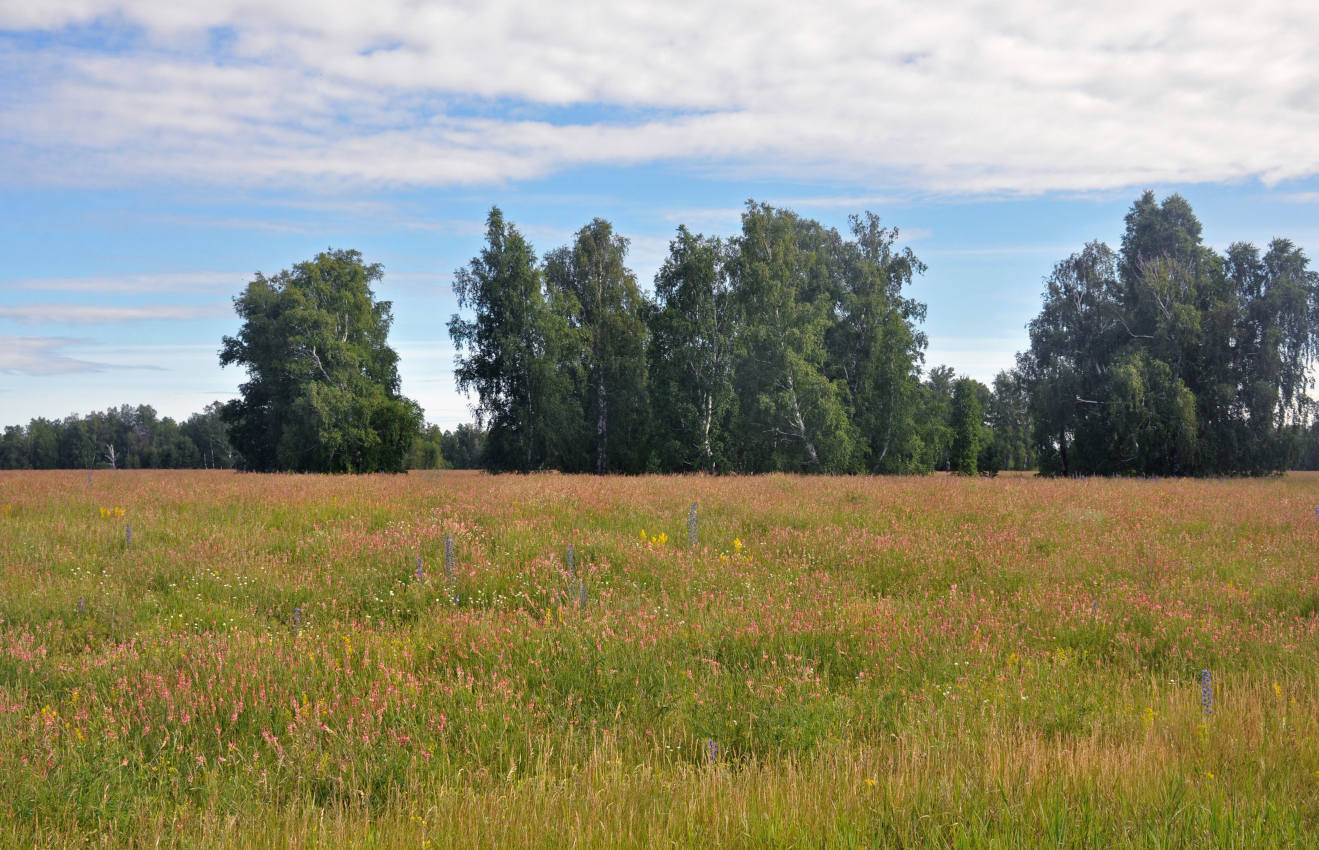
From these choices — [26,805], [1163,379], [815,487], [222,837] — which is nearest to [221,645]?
[26,805]

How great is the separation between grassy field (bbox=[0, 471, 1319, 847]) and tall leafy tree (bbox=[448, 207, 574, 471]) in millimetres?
24193

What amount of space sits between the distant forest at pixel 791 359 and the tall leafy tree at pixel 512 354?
0.35ft

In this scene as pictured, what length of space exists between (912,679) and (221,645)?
5.11 metres

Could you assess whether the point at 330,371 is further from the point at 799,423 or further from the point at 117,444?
the point at 117,444

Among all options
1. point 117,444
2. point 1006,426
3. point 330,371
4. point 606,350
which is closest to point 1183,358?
point 606,350

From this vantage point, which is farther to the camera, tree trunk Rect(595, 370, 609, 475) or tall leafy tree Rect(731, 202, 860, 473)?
tree trunk Rect(595, 370, 609, 475)

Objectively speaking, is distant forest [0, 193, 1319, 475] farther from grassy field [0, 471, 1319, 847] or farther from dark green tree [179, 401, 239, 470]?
dark green tree [179, 401, 239, 470]

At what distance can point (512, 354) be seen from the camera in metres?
35.4

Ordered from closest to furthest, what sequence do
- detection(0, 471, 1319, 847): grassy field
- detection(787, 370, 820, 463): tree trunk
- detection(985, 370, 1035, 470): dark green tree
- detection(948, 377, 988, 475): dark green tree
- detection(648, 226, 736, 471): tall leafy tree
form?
detection(0, 471, 1319, 847): grassy field, detection(787, 370, 820, 463): tree trunk, detection(648, 226, 736, 471): tall leafy tree, detection(948, 377, 988, 475): dark green tree, detection(985, 370, 1035, 470): dark green tree

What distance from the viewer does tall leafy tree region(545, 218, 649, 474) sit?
37.4 meters

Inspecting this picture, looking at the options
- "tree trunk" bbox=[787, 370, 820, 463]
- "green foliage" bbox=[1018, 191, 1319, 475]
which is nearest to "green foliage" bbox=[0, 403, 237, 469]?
"tree trunk" bbox=[787, 370, 820, 463]

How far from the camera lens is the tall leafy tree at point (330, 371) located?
3706cm

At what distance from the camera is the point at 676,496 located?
13.3m

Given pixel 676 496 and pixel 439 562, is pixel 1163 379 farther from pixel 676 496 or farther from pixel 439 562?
pixel 439 562
